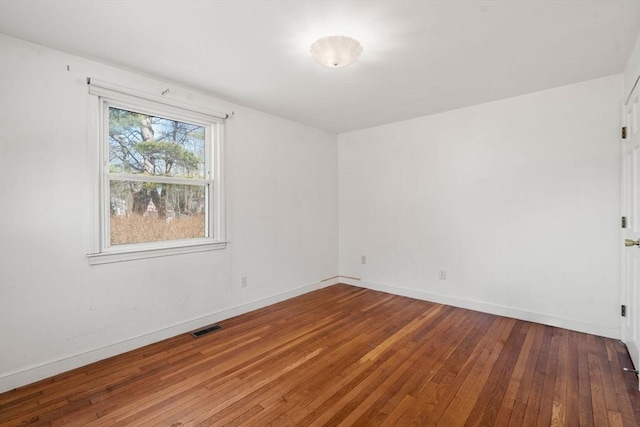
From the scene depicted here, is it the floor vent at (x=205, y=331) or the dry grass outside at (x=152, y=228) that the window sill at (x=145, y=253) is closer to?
the dry grass outside at (x=152, y=228)

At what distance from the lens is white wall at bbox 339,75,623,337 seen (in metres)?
2.90

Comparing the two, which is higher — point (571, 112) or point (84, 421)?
point (571, 112)

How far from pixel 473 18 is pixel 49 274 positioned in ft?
11.5

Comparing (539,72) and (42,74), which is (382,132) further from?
(42,74)

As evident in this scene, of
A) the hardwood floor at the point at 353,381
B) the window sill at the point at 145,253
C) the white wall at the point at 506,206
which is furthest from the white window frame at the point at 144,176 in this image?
the white wall at the point at 506,206

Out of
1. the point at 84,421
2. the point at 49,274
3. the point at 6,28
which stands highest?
the point at 6,28

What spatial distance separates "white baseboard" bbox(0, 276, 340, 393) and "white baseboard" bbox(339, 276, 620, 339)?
1668 millimetres

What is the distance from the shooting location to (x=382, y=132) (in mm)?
4492

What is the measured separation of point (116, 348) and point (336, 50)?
3.02 metres

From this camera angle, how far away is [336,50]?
2160mm

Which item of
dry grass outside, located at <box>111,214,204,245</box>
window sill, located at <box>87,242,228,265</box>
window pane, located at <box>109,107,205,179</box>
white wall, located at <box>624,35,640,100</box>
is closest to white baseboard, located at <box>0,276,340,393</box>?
window sill, located at <box>87,242,228,265</box>

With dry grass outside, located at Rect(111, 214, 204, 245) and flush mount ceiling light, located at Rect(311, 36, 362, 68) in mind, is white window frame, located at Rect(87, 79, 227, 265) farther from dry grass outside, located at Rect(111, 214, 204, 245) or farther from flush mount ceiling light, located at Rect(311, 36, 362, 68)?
flush mount ceiling light, located at Rect(311, 36, 362, 68)

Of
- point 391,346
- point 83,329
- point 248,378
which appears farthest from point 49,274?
point 391,346

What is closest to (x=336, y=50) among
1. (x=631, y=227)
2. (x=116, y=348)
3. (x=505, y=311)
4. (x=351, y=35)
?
(x=351, y=35)
